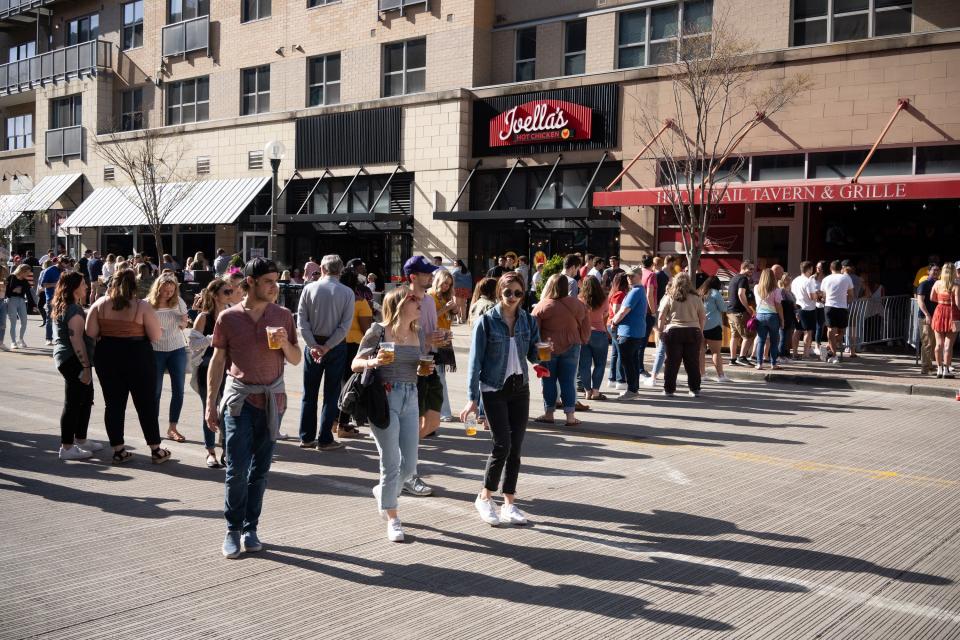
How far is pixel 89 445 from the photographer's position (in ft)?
28.6

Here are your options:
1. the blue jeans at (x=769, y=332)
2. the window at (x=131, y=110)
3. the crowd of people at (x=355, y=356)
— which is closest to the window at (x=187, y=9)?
the window at (x=131, y=110)

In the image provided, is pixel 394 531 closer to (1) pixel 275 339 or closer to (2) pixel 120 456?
(1) pixel 275 339

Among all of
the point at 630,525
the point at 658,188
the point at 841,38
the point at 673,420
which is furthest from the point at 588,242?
the point at 630,525

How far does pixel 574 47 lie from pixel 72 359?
19.4 meters

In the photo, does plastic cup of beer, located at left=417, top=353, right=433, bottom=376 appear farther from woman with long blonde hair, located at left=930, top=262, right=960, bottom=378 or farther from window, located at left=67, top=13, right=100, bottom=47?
window, located at left=67, top=13, right=100, bottom=47

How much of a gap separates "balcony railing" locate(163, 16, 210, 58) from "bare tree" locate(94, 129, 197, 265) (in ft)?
10.5

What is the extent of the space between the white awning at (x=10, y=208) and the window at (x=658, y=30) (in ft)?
93.0

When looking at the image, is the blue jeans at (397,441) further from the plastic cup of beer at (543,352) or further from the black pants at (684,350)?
the black pants at (684,350)

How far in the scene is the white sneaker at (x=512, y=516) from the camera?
648 cm

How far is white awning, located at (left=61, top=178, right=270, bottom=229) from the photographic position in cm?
3120

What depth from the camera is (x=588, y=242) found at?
24.2 meters

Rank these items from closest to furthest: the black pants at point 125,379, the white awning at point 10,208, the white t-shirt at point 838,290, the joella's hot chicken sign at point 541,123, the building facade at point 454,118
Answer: the black pants at point 125,379 → the white t-shirt at point 838,290 → the building facade at point 454,118 → the joella's hot chicken sign at point 541,123 → the white awning at point 10,208

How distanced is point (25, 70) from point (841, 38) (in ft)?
118

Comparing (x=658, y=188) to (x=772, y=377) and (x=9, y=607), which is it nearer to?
(x=772, y=377)
